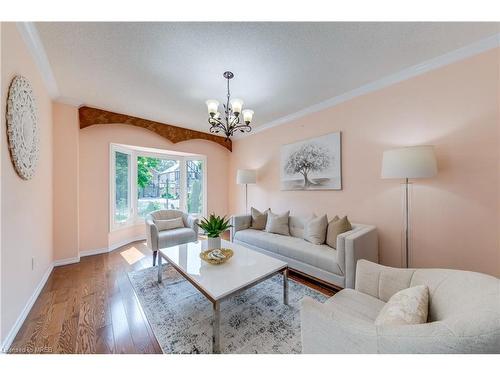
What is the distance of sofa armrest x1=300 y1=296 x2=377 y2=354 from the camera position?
31.1 inches

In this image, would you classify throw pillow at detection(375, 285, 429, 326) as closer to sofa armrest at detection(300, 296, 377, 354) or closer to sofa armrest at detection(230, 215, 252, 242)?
sofa armrest at detection(300, 296, 377, 354)

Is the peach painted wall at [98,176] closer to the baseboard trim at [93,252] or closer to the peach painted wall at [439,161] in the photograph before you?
the baseboard trim at [93,252]

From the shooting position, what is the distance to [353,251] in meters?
1.94

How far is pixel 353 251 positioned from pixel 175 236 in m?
2.47

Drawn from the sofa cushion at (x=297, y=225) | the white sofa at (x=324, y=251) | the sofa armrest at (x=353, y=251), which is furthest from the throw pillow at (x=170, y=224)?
the sofa armrest at (x=353, y=251)

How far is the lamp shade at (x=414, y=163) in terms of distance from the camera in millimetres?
1824

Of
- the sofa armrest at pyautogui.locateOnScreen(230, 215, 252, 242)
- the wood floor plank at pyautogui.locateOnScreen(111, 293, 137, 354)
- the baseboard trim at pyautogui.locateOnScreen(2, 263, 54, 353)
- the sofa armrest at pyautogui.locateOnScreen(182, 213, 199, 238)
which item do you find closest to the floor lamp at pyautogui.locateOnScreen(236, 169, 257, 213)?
the sofa armrest at pyautogui.locateOnScreen(230, 215, 252, 242)

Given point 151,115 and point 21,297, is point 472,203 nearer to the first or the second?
point 21,297

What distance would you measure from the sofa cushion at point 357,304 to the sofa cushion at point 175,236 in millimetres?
2420

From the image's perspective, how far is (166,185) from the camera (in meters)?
4.57

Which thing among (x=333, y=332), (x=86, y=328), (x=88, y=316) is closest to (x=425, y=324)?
(x=333, y=332)

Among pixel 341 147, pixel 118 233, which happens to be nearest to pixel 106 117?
pixel 118 233

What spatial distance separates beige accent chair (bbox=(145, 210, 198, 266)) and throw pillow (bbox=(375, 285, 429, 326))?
108 inches

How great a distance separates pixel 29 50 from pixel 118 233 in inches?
118
